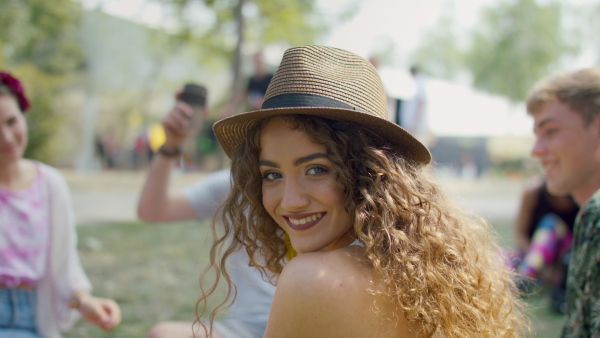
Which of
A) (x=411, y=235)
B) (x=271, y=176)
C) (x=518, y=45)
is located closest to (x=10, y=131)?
(x=271, y=176)

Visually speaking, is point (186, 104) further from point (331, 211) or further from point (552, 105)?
point (552, 105)

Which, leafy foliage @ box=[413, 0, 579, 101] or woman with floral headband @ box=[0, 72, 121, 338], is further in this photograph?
leafy foliage @ box=[413, 0, 579, 101]

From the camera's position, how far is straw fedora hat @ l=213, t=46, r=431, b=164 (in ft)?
5.29

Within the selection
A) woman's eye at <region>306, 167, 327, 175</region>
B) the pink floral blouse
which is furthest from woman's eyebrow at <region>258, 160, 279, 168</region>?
the pink floral blouse

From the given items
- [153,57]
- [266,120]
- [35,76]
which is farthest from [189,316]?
[153,57]

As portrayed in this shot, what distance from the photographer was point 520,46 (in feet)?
113

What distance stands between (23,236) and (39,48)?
18326 mm

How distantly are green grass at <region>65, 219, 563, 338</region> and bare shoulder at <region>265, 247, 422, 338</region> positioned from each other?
2.26 feet

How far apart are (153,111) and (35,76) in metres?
11.1

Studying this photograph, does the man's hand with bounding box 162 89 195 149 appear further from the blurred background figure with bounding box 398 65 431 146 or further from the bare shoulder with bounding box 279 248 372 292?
the blurred background figure with bounding box 398 65 431 146

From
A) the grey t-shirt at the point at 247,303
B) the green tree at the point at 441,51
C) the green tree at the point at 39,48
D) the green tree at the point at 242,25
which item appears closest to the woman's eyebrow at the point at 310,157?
the grey t-shirt at the point at 247,303

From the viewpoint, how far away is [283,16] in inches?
478

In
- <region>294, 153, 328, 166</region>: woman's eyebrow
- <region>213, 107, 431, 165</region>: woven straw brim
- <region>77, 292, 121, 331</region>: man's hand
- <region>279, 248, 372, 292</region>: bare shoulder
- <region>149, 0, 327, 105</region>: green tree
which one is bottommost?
<region>77, 292, 121, 331</region>: man's hand

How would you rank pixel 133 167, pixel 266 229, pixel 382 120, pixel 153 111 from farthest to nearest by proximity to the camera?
pixel 153 111
pixel 133 167
pixel 266 229
pixel 382 120
